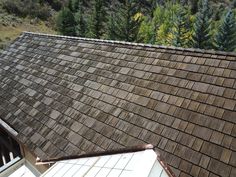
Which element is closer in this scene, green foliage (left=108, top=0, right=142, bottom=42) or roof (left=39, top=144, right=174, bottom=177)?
roof (left=39, top=144, right=174, bottom=177)

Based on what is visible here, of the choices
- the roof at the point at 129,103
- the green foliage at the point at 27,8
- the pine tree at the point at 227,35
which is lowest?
the green foliage at the point at 27,8

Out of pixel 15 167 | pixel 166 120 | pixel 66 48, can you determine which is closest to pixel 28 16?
pixel 66 48

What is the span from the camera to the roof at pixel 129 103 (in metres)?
6.82

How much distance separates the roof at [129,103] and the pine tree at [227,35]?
84.0 ft

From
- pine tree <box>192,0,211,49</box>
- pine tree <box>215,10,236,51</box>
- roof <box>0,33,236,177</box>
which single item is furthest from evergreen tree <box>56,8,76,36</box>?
roof <box>0,33,236,177</box>

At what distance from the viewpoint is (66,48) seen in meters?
13.6

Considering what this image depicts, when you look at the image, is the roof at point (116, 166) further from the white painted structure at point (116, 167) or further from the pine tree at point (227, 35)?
the pine tree at point (227, 35)

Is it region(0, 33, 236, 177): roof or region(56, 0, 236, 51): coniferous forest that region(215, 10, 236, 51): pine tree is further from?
region(0, 33, 236, 177): roof

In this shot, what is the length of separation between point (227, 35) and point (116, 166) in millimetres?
32460

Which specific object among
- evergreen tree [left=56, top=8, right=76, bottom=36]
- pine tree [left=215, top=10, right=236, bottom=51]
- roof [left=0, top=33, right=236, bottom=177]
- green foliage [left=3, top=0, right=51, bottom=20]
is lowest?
green foliage [left=3, top=0, right=51, bottom=20]

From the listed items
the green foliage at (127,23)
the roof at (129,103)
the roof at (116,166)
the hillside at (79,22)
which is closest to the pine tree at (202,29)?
the hillside at (79,22)

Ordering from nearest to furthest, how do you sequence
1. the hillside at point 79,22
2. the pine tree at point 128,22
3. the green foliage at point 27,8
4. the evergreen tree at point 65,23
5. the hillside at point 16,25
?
the pine tree at point 128,22 < the hillside at point 79,22 < the hillside at point 16,25 < the evergreen tree at point 65,23 < the green foliage at point 27,8

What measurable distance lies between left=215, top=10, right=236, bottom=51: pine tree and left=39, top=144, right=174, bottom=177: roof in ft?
103

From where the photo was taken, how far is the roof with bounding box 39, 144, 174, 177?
16.9 feet
